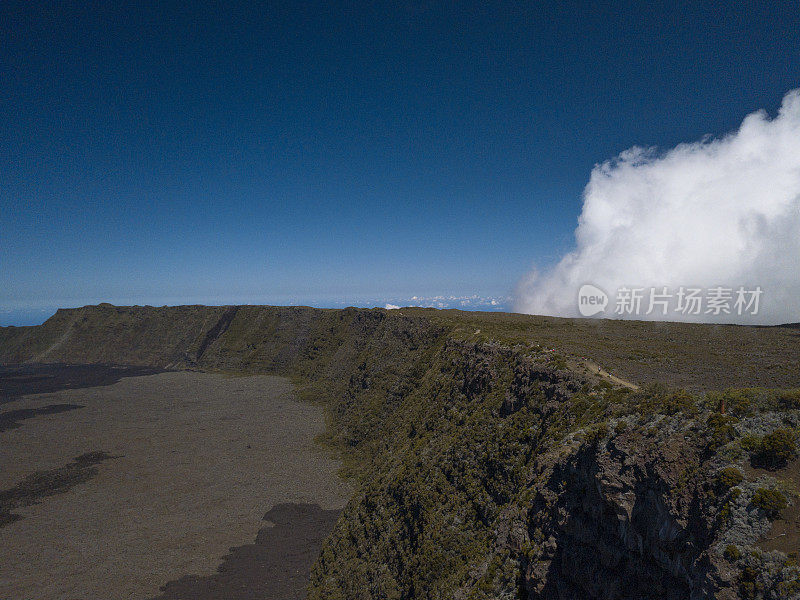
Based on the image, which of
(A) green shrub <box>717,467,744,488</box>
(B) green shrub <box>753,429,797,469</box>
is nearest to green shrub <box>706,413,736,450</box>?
(B) green shrub <box>753,429,797,469</box>

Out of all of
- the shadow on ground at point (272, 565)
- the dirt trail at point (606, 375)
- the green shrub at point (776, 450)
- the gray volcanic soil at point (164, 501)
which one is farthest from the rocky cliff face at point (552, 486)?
the gray volcanic soil at point (164, 501)

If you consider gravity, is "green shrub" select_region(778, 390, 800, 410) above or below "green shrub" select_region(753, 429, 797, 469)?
above

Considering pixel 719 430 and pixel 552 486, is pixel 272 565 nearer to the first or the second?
pixel 552 486

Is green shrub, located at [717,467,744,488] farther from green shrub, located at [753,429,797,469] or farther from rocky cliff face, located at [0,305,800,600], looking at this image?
green shrub, located at [753,429,797,469]

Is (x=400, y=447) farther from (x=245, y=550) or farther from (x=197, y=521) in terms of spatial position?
(x=197, y=521)

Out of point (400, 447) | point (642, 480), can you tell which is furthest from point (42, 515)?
point (642, 480)

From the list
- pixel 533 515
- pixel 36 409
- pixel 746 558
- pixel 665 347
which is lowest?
pixel 36 409

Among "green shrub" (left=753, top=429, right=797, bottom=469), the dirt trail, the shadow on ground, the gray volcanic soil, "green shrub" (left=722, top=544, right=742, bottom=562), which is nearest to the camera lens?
"green shrub" (left=722, top=544, right=742, bottom=562)
